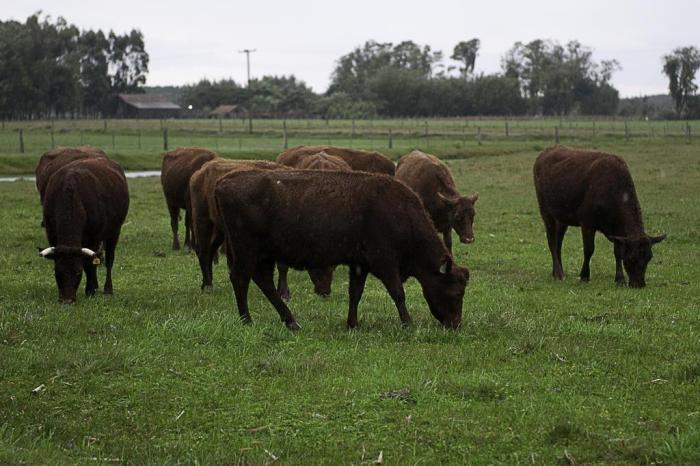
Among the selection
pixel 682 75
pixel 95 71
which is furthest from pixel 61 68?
pixel 682 75

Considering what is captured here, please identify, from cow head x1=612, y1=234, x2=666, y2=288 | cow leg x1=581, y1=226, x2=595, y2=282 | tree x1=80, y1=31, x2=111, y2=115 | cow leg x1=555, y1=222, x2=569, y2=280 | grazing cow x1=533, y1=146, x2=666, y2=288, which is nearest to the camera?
cow head x1=612, y1=234, x2=666, y2=288

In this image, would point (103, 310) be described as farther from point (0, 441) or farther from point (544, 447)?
point (544, 447)

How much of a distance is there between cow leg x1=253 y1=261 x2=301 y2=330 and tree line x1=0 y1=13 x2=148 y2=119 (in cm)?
7636

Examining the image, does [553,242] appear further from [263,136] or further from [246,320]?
[263,136]

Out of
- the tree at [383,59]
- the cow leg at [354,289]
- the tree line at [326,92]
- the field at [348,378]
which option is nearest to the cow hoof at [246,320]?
the field at [348,378]

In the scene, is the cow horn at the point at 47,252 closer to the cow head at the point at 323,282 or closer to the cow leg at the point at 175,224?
the cow head at the point at 323,282

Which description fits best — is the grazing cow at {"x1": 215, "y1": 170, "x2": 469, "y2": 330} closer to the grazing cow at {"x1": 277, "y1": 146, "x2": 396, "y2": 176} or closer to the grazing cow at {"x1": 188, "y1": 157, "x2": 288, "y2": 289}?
the grazing cow at {"x1": 188, "y1": 157, "x2": 288, "y2": 289}

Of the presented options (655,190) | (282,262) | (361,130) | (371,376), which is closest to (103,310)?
(282,262)

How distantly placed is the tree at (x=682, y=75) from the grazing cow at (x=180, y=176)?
10316cm

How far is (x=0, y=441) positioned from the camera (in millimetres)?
6586

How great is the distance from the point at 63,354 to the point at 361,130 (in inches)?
2704

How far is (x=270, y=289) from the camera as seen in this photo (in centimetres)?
1082

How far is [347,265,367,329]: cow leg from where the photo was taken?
34.5 feet

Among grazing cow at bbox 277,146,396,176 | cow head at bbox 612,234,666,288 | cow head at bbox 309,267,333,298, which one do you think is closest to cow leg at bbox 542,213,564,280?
cow head at bbox 612,234,666,288
